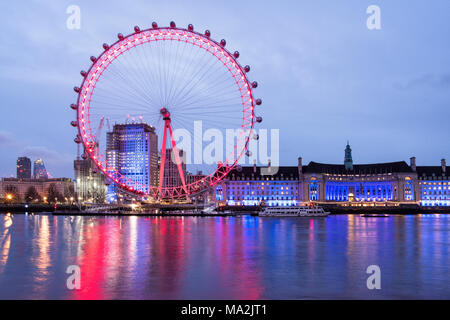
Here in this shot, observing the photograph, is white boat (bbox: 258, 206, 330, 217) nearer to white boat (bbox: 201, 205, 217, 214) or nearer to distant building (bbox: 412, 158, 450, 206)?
white boat (bbox: 201, 205, 217, 214)

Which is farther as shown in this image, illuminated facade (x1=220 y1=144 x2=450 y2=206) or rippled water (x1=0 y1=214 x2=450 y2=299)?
illuminated facade (x1=220 y1=144 x2=450 y2=206)

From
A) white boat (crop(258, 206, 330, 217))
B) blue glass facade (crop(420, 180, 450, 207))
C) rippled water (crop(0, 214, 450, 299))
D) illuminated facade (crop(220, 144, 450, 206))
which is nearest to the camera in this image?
rippled water (crop(0, 214, 450, 299))

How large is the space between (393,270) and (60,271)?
17.5 metres

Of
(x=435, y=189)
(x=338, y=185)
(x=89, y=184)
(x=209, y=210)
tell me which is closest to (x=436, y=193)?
(x=435, y=189)

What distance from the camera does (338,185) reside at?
438 ft

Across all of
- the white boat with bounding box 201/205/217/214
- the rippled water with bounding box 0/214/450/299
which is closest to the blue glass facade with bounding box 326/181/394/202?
the white boat with bounding box 201/205/217/214

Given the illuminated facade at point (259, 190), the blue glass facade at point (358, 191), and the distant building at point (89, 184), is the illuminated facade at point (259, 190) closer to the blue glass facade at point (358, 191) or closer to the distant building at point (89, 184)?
the blue glass facade at point (358, 191)

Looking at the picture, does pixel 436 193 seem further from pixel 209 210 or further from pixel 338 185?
pixel 209 210

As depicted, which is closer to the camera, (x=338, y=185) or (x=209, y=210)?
(x=209, y=210)

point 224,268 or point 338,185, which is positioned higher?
point 338,185

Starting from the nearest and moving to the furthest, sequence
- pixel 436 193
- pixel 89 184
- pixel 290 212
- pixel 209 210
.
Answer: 1. pixel 290 212
2. pixel 209 210
3. pixel 436 193
4. pixel 89 184

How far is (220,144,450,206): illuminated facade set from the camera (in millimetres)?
126750

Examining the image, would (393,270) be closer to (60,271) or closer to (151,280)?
(151,280)

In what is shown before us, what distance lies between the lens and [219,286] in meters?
19.5
